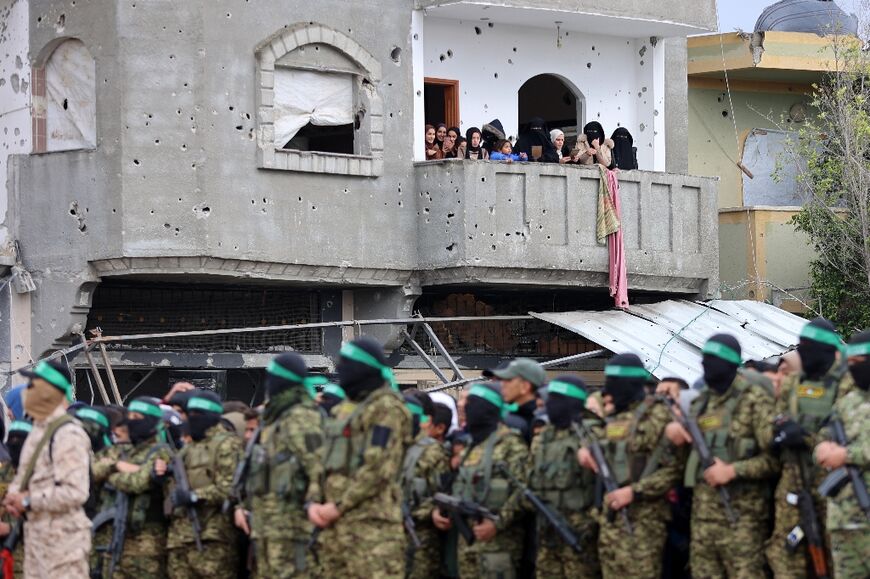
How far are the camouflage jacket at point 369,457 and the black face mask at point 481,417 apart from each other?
44.4 inches

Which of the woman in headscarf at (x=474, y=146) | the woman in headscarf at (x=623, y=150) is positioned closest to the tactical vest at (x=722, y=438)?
the woman in headscarf at (x=474, y=146)

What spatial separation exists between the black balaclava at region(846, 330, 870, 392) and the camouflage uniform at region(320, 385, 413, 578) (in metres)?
2.58

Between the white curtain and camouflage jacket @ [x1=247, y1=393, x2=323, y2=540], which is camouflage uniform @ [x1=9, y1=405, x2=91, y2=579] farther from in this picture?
the white curtain

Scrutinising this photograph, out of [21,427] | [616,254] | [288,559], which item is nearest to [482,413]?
[288,559]

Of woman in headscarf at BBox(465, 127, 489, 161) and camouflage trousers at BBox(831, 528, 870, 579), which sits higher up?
woman in headscarf at BBox(465, 127, 489, 161)

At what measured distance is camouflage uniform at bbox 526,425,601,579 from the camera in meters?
11.9

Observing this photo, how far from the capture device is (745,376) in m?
11.5

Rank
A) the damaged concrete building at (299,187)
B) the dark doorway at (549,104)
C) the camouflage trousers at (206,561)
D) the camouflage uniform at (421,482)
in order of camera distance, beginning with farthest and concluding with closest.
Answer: the dark doorway at (549,104)
the damaged concrete building at (299,187)
the camouflage trousers at (206,561)
the camouflage uniform at (421,482)

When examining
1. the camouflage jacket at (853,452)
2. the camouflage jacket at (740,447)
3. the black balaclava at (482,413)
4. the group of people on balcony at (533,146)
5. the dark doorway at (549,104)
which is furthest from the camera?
the dark doorway at (549,104)

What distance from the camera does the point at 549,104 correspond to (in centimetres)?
2702

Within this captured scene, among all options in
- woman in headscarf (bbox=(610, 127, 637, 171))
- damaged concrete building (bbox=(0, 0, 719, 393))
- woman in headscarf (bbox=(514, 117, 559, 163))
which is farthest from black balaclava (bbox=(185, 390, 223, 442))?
woman in headscarf (bbox=(610, 127, 637, 171))

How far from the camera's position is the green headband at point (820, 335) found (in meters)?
11.1

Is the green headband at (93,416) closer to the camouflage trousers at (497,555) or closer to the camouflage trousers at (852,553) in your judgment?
the camouflage trousers at (497,555)

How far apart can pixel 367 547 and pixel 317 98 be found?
11889 millimetres
